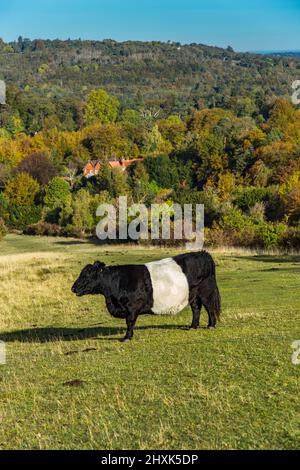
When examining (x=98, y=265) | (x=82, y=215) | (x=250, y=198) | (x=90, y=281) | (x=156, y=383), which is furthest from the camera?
(x=82, y=215)

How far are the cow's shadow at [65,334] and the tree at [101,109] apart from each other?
529 feet

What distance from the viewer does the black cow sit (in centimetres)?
1486

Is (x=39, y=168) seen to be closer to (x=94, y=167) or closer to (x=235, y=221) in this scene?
(x=94, y=167)

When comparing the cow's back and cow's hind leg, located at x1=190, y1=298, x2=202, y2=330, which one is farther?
cow's hind leg, located at x1=190, y1=298, x2=202, y2=330

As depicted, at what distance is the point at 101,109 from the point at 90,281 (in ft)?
577

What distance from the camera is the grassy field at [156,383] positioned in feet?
28.0

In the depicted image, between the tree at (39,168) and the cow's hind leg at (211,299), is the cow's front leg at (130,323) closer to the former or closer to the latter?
the cow's hind leg at (211,299)

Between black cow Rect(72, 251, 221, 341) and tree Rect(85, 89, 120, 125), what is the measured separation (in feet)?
542

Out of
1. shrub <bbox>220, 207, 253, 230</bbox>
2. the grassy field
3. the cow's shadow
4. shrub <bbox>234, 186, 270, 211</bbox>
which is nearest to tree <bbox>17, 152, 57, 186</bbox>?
shrub <bbox>234, 186, 270, 211</bbox>

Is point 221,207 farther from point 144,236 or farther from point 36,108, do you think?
point 36,108

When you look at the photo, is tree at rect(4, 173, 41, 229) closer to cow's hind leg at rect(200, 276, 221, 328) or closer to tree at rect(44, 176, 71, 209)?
tree at rect(44, 176, 71, 209)

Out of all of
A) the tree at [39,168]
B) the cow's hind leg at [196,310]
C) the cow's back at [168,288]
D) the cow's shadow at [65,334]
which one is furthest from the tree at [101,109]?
the cow's back at [168,288]

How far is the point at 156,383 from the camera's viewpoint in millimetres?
10984
